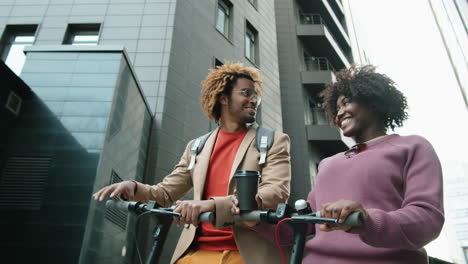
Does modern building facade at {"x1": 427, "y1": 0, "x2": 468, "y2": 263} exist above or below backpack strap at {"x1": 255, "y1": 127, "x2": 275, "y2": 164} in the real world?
above

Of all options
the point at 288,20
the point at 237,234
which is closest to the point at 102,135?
the point at 237,234

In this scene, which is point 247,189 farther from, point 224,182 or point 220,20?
point 220,20

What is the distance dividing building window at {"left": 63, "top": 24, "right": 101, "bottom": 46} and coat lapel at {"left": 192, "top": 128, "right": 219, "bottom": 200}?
29.5ft

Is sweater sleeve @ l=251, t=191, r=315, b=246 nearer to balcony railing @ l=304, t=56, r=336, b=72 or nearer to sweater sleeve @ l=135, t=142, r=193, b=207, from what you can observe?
sweater sleeve @ l=135, t=142, r=193, b=207

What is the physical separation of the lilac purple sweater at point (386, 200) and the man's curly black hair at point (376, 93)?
270mm

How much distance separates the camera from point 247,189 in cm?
161

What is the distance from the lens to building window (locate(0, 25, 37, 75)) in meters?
10.2

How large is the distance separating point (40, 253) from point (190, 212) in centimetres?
479

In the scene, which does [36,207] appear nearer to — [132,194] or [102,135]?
[102,135]

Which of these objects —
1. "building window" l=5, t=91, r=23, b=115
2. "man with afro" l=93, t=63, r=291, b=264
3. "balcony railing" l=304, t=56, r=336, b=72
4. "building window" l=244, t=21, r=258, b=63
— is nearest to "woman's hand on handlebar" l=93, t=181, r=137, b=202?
"man with afro" l=93, t=63, r=291, b=264

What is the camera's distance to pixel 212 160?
2463 mm

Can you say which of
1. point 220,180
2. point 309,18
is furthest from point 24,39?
point 309,18

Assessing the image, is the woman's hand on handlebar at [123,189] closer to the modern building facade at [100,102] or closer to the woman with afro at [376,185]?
the modern building facade at [100,102]

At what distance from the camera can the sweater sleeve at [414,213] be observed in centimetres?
144
